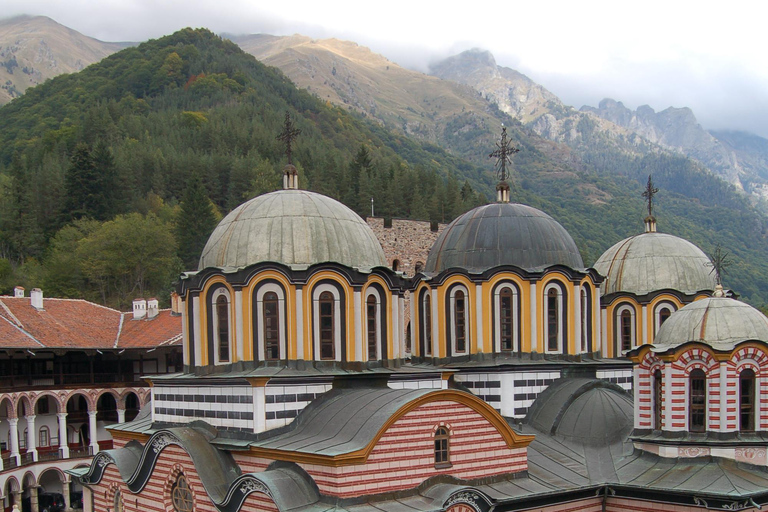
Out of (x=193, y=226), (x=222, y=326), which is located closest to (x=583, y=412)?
(x=222, y=326)

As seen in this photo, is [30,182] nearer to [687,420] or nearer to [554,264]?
[554,264]

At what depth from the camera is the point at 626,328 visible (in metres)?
28.6

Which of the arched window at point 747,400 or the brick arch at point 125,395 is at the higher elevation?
the arched window at point 747,400

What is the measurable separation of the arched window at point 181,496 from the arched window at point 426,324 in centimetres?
850

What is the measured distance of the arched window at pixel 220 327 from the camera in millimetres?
21031

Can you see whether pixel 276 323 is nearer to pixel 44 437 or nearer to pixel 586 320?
pixel 586 320

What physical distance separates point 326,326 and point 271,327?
4.38 feet

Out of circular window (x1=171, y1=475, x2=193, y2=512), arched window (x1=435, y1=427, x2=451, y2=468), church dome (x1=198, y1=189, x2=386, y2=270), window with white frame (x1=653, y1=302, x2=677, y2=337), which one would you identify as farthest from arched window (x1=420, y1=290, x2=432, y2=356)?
circular window (x1=171, y1=475, x2=193, y2=512)

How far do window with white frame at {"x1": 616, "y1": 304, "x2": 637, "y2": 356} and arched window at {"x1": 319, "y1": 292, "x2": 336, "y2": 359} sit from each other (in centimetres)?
1171

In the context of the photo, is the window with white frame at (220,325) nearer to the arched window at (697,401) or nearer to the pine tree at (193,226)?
the arched window at (697,401)

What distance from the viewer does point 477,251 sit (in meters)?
25.0

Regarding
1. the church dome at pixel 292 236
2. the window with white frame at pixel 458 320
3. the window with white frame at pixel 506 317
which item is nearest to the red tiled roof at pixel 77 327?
the church dome at pixel 292 236

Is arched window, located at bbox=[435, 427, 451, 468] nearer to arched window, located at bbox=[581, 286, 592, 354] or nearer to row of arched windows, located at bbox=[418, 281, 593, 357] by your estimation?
row of arched windows, located at bbox=[418, 281, 593, 357]

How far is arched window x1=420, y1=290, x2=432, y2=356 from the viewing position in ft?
82.9
